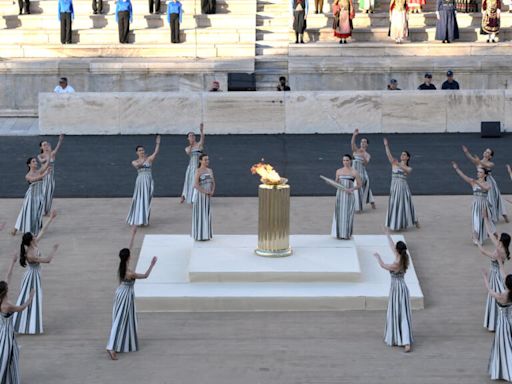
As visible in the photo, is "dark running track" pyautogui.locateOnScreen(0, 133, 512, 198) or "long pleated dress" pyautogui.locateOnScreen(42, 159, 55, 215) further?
"dark running track" pyautogui.locateOnScreen(0, 133, 512, 198)

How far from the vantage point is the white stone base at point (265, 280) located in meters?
16.6

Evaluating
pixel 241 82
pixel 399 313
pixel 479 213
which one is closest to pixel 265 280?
pixel 399 313

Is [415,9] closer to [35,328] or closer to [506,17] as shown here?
[506,17]

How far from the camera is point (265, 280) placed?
17125 millimetres

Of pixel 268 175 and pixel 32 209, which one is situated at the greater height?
pixel 268 175

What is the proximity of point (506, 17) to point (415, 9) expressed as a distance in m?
2.77

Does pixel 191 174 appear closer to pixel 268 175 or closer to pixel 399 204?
pixel 399 204

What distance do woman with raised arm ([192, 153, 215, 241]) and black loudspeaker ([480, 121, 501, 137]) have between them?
11328 millimetres

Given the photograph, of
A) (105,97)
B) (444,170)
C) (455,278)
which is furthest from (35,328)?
(105,97)

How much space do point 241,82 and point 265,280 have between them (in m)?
16.8

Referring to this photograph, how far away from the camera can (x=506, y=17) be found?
3706cm

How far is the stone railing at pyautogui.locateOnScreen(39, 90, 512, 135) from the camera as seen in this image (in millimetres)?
29547

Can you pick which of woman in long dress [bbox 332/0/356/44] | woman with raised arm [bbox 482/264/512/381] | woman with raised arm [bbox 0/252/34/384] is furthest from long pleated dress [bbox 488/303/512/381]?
woman in long dress [bbox 332/0/356/44]

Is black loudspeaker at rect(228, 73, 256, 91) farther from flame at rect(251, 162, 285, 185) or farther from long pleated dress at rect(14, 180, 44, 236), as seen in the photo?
flame at rect(251, 162, 285, 185)
